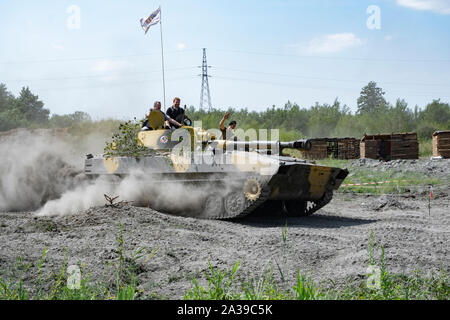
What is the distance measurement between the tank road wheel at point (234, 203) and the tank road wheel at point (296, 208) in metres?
1.99

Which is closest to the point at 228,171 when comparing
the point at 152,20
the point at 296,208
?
the point at 296,208

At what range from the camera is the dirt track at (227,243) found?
5910 mm

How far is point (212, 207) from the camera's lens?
11031mm

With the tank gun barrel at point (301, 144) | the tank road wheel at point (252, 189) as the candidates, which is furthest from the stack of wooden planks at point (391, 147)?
the tank road wheel at point (252, 189)

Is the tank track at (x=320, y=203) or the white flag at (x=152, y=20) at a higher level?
the white flag at (x=152, y=20)

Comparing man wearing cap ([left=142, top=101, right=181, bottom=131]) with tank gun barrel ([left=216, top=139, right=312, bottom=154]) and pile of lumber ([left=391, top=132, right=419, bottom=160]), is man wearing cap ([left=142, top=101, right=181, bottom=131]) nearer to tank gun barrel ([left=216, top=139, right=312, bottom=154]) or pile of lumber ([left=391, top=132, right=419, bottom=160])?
tank gun barrel ([left=216, top=139, right=312, bottom=154])

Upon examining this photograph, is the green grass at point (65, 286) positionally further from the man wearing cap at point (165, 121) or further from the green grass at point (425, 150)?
the green grass at point (425, 150)

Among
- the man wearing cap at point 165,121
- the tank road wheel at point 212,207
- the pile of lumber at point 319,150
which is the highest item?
Answer: the man wearing cap at point 165,121

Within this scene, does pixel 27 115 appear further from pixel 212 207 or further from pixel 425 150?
pixel 212 207

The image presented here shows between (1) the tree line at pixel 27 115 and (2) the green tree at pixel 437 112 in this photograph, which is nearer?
(1) the tree line at pixel 27 115

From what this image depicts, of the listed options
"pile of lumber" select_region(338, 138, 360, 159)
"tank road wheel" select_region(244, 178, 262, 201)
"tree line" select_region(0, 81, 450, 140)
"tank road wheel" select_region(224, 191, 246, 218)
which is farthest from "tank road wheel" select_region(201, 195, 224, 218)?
"tree line" select_region(0, 81, 450, 140)

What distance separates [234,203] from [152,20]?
8135 mm
